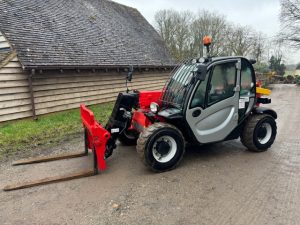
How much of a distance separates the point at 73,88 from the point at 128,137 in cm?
555

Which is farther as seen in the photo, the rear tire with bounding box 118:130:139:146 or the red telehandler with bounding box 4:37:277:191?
the rear tire with bounding box 118:130:139:146

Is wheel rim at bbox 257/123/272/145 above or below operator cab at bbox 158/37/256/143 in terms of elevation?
below

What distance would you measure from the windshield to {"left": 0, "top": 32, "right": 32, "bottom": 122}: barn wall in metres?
5.81

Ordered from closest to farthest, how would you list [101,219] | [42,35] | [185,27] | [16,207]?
1. [101,219]
2. [16,207]
3. [42,35]
4. [185,27]

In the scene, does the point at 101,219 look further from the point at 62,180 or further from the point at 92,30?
the point at 92,30

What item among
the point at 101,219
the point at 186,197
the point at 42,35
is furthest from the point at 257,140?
the point at 42,35

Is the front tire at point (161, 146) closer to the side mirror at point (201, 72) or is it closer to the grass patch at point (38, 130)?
the side mirror at point (201, 72)

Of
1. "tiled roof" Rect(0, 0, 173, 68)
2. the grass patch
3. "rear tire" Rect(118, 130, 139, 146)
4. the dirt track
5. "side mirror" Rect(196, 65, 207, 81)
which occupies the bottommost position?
the dirt track

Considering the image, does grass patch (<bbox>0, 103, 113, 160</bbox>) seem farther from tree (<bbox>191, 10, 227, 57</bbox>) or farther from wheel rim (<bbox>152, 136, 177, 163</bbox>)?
tree (<bbox>191, 10, 227, 57</bbox>)

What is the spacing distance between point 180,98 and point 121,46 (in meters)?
10.6

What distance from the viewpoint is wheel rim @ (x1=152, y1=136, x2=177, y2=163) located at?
4883 millimetres

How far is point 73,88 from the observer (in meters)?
11.1

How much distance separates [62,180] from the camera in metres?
4.73

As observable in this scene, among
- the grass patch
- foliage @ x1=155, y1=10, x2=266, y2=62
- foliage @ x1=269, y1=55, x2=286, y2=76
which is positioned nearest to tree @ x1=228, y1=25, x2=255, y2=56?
foliage @ x1=155, y1=10, x2=266, y2=62
